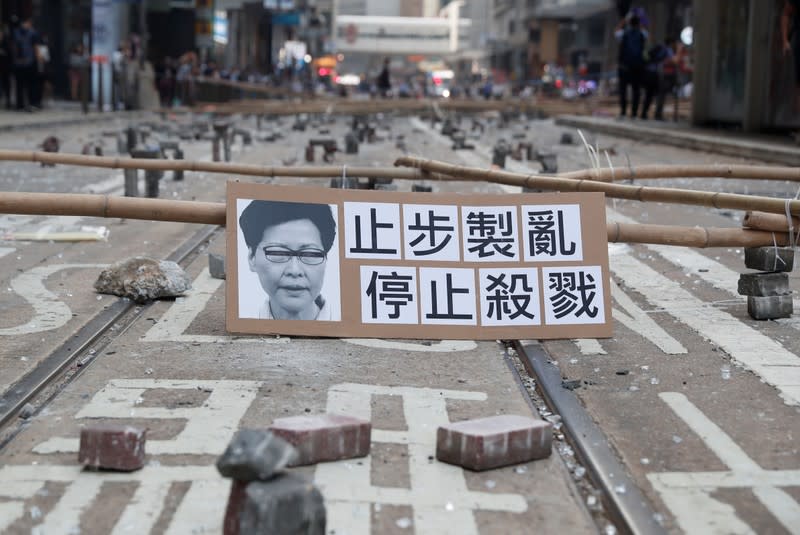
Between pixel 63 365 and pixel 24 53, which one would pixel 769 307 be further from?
pixel 24 53

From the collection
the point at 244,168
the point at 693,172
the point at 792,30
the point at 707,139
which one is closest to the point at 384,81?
the point at 707,139

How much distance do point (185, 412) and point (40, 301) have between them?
2253 millimetres

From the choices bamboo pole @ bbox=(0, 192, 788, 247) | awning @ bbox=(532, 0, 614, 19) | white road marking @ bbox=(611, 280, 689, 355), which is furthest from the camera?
awning @ bbox=(532, 0, 614, 19)

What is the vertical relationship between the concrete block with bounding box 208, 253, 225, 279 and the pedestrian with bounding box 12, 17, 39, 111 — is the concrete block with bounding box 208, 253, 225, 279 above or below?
below

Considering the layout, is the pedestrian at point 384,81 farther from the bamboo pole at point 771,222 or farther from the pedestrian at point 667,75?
the bamboo pole at point 771,222

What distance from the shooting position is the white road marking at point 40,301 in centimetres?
563

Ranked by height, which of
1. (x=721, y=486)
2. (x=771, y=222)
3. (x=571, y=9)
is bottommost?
(x=721, y=486)

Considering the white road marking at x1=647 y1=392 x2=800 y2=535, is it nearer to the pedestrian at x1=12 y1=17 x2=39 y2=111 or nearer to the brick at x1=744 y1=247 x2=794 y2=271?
the brick at x1=744 y1=247 x2=794 y2=271

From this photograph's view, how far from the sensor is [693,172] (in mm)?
8133

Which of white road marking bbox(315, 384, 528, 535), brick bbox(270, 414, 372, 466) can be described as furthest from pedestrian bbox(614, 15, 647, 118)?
brick bbox(270, 414, 372, 466)

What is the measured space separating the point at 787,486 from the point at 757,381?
49.3 inches

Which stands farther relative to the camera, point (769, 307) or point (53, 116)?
point (53, 116)

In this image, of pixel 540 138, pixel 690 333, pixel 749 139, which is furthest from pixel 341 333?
pixel 540 138

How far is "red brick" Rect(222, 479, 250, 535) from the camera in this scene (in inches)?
115
